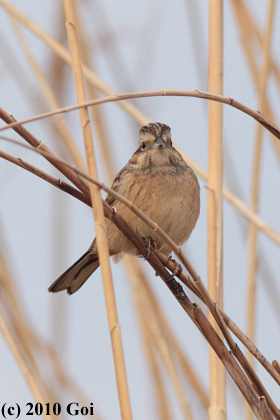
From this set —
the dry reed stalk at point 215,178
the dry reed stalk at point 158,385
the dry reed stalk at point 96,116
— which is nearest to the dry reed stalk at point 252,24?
the dry reed stalk at point 215,178

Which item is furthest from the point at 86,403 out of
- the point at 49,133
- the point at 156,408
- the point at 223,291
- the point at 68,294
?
the point at 49,133

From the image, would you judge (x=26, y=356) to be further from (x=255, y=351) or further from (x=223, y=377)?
(x=255, y=351)

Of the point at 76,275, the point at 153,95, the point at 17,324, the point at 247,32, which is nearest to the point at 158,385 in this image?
the point at 17,324

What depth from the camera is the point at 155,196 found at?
321 cm

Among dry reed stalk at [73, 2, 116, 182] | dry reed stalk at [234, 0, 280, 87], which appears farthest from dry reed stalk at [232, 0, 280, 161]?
dry reed stalk at [73, 2, 116, 182]

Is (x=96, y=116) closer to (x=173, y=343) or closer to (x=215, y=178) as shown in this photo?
(x=215, y=178)

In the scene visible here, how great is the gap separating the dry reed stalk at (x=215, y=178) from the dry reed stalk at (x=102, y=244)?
0.59m

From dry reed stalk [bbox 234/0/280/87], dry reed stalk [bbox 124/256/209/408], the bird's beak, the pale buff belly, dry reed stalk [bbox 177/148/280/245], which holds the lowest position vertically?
dry reed stalk [bbox 124/256/209/408]

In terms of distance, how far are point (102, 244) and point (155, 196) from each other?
1452mm

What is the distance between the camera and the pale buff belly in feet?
10.4

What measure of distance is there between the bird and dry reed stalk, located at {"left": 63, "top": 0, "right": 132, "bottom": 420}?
1.32 metres

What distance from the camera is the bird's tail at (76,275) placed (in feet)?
10.8

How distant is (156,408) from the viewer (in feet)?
9.12

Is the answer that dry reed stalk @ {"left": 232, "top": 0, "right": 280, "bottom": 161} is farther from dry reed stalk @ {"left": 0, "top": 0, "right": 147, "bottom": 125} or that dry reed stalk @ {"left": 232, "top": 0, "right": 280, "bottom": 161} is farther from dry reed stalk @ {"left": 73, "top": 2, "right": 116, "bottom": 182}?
dry reed stalk @ {"left": 73, "top": 2, "right": 116, "bottom": 182}
